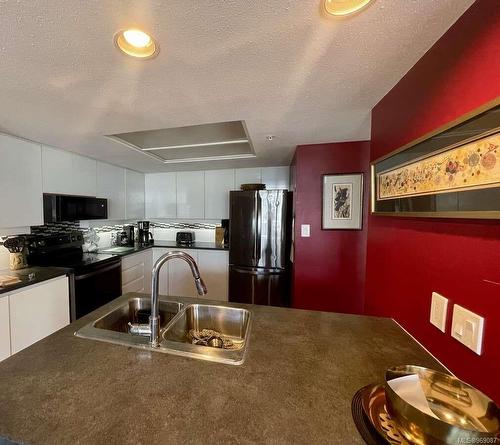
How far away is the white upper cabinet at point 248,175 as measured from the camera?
10.2 ft

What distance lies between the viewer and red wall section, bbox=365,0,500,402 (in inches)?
24.0

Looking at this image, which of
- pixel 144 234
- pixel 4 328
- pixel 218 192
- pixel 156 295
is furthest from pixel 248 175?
pixel 4 328

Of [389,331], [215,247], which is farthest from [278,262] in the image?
[389,331]

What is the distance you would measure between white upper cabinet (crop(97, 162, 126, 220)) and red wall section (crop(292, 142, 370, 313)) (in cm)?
232

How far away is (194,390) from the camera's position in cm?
63

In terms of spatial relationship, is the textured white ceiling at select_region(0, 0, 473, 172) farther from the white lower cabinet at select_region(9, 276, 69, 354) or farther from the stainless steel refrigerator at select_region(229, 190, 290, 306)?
the white lower cabinet at select_region(9, 276, 69, 354)

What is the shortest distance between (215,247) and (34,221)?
6.08 ft

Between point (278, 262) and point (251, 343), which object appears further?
point (278, 262)

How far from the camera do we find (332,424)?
1.75 feet

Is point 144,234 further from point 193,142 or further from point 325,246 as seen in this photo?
point 325,246

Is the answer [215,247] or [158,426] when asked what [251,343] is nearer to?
[158,426]

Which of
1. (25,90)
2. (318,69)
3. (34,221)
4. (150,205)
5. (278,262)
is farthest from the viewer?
(150,205)

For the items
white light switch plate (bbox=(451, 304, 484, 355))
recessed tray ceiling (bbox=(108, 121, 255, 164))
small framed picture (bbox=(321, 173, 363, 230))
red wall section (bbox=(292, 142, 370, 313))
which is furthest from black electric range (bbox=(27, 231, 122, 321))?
white light switch plate (bbox=(451, 304, 484, 355))

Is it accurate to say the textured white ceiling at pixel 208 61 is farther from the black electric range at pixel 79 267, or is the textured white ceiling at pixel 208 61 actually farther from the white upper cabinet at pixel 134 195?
the white upper cabinet at pixel 134 195
